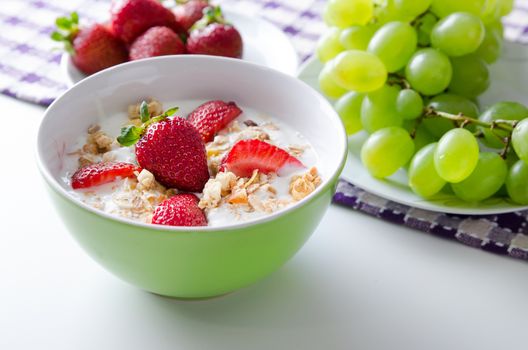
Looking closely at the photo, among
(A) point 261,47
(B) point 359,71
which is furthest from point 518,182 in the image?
(A) point 261,47

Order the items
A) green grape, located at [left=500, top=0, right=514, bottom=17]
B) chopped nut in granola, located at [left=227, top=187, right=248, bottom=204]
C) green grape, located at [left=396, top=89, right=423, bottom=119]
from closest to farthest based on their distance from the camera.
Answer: chopped nut in granola, located at [left=227, top=187, right=248, bottom=204], green grape, located at [left=396, top=89, right=423, bottom=119], green grape, located at [left=500, top=0, right=514, bottom=17]

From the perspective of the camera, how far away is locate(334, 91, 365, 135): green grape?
41.7 inches

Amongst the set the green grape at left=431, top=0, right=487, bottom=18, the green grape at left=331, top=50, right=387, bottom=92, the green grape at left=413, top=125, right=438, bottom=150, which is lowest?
the green grape at left=413, top=125, right=438, bottom=150

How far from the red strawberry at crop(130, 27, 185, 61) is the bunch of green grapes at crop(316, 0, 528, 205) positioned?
0.26m

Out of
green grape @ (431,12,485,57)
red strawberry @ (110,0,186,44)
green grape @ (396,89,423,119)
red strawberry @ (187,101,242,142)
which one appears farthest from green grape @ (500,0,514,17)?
red strawberry @ (110,0,186,44)

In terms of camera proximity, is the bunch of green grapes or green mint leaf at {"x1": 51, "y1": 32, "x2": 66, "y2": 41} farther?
green mint leaf at {"x1": 51, "y1": 32, "x2": 66, "y2": 41}

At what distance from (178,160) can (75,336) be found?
23 cm

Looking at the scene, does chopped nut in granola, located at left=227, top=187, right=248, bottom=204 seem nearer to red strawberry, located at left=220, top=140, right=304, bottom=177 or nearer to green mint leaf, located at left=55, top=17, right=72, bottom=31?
red strawberry, located at left=220, top=140, right=304, bottom=177

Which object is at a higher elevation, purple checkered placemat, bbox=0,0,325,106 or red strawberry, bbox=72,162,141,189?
red strawberry, bbox=72,162,141,189

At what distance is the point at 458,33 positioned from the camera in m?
0.98

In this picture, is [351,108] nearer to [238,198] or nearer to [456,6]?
[456,6]

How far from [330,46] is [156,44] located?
296mm

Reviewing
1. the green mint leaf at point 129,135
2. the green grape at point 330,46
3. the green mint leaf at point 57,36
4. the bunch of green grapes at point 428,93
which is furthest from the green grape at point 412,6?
the green mint leaf at point 57,36

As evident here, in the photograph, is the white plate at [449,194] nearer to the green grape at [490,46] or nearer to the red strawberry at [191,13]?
the green grape at [490,46]
